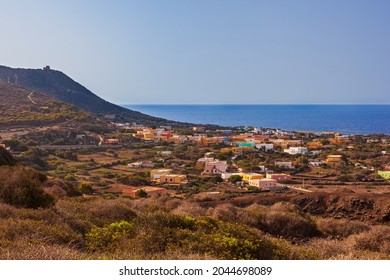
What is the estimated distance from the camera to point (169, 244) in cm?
571

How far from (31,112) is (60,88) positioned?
4891 cm

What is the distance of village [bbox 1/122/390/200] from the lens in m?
27.5

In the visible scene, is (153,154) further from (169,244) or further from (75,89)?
(75,89)

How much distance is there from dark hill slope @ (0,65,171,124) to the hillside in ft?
76.7

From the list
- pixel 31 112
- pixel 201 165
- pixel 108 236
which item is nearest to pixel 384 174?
pixel 201 165

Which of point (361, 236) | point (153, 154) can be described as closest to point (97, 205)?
point (361, 236)

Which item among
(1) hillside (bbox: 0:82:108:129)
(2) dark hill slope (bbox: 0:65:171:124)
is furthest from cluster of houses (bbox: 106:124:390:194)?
(2) dark hill slope (bbox: 0:65:171:124)

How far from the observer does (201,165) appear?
38.6 meters

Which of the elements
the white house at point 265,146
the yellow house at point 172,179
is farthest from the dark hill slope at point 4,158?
the white house at point 265,146

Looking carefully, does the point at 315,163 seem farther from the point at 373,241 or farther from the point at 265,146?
the point at 373,241

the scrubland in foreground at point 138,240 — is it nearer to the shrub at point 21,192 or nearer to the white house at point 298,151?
the shrub at point 21,192

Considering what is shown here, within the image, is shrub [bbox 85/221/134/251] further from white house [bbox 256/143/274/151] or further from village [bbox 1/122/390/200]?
white house [bbox 256/143/274/151]

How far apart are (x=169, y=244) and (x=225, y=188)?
73.0ft

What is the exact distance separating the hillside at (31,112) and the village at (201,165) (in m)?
6.38
